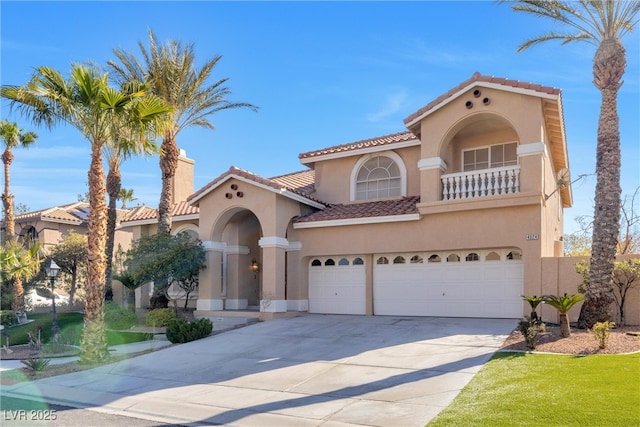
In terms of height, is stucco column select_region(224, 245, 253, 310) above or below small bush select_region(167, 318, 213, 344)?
above

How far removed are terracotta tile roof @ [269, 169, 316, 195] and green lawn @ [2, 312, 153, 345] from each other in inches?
334

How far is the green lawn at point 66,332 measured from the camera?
18044mm

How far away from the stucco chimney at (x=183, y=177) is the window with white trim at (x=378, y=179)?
30.6 ft

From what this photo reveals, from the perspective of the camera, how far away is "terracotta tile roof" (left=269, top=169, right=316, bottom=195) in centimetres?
2342

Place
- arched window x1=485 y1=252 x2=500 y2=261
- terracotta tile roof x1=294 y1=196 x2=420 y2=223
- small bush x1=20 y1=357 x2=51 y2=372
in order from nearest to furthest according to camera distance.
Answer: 1. small bush x1=20 y1=357 x2=51 y2=372
2. arched window x1=485 y1=252 x2=500 y2=261
3. terracotta tile roof x1=294 y1=196 x2=420 y2=223

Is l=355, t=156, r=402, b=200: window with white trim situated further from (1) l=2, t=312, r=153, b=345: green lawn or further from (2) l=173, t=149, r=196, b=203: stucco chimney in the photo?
(1) l=2, t=312, r=153, b=345: green lawn

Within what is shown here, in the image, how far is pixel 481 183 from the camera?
59.3 ft

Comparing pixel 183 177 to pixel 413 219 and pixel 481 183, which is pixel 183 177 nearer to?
pixel 413 219

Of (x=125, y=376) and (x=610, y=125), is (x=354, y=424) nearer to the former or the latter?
(x=125, y=376)

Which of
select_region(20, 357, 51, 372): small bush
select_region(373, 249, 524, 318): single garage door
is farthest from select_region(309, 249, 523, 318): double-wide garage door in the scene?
select_region(20, 357, 51, 372): small bush

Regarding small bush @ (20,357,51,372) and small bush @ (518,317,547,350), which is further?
small bush @ (20,357,51,372)

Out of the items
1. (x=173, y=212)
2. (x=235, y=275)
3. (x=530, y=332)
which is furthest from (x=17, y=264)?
(x=530, y=332)

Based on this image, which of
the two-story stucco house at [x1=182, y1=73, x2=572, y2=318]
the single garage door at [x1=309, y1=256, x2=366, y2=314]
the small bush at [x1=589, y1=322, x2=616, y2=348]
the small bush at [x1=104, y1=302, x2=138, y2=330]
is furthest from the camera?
the small bush at [x1=104, y1=302, x2=138, y2=330]

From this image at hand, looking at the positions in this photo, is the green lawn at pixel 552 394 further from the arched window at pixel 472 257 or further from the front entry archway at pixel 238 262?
the front entry archway at pixel 238 262
